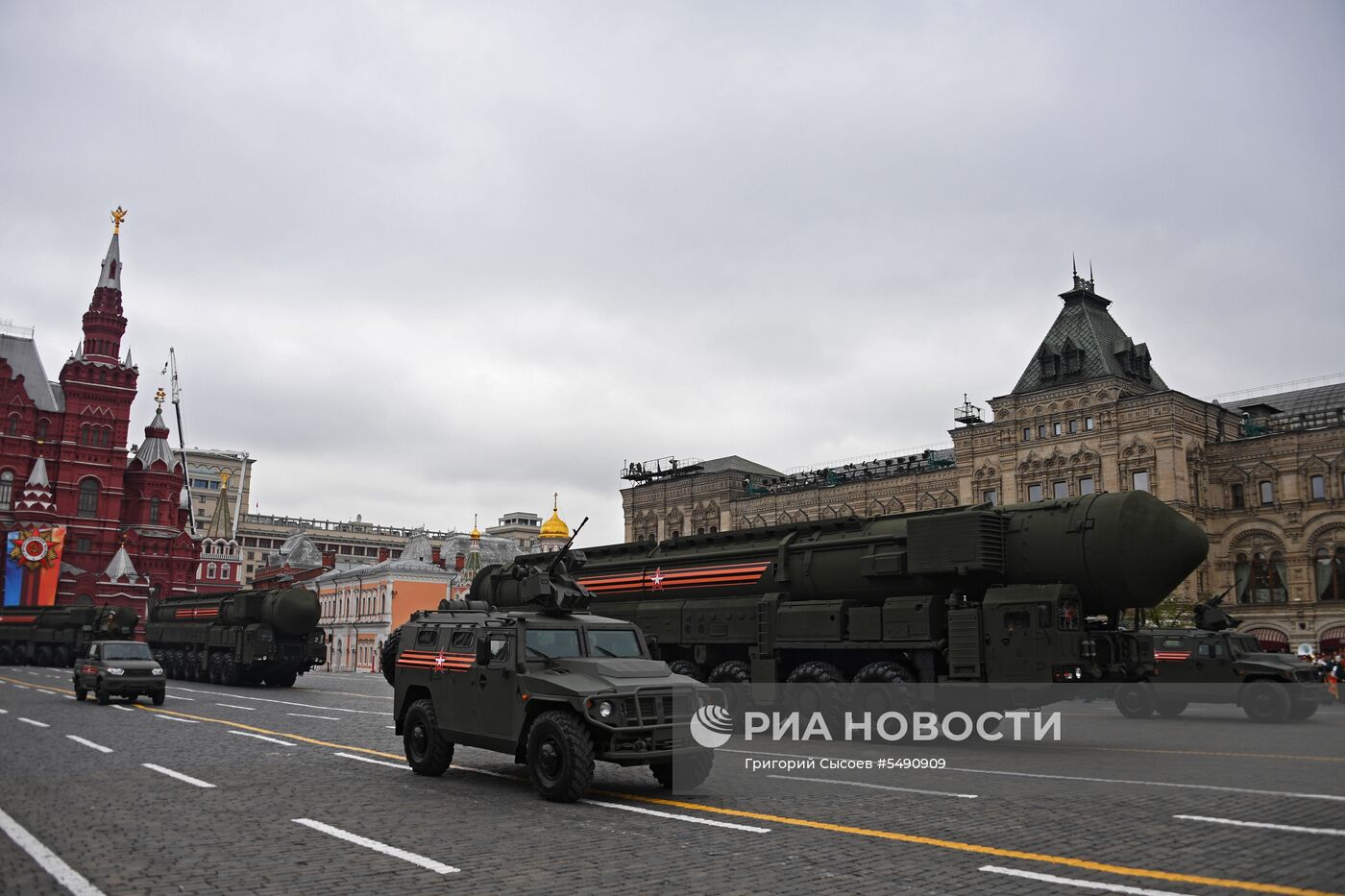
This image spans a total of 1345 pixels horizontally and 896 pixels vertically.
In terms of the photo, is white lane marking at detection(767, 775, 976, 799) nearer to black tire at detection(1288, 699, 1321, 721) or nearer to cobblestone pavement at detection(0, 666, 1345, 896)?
cobblestone pavement at detection(0, 666, 1345, 896)

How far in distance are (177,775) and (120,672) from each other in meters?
15.0

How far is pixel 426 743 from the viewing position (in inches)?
528

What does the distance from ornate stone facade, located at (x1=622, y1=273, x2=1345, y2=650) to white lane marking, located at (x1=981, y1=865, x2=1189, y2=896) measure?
137 feet

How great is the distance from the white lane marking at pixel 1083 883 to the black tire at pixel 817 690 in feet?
37.8

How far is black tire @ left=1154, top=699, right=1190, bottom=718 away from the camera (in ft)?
83.0

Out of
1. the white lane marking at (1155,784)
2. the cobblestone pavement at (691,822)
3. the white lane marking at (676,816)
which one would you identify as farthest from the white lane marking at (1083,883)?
the white lane marking at (1155,784)

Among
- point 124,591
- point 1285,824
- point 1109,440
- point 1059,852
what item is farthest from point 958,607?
point 124,591

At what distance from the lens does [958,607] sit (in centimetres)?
1786

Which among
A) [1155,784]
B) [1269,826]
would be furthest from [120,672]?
[1269,826]

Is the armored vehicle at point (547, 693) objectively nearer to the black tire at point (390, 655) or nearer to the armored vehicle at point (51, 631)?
the black tire at point (390, 655)

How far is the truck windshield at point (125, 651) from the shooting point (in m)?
26.3

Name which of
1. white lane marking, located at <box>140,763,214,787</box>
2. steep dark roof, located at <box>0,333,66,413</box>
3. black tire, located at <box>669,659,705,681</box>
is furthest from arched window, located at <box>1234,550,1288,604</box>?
steep dark roof, located at <box>0,333,66,413</box>

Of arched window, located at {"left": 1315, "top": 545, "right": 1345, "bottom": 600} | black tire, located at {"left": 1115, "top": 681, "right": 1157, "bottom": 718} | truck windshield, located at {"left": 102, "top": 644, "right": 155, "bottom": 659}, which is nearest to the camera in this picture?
black tire, located at {"left": 1115, "top": 681, "right": 1157, "bottom": 718}

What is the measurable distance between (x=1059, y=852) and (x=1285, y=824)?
8.89 ft
